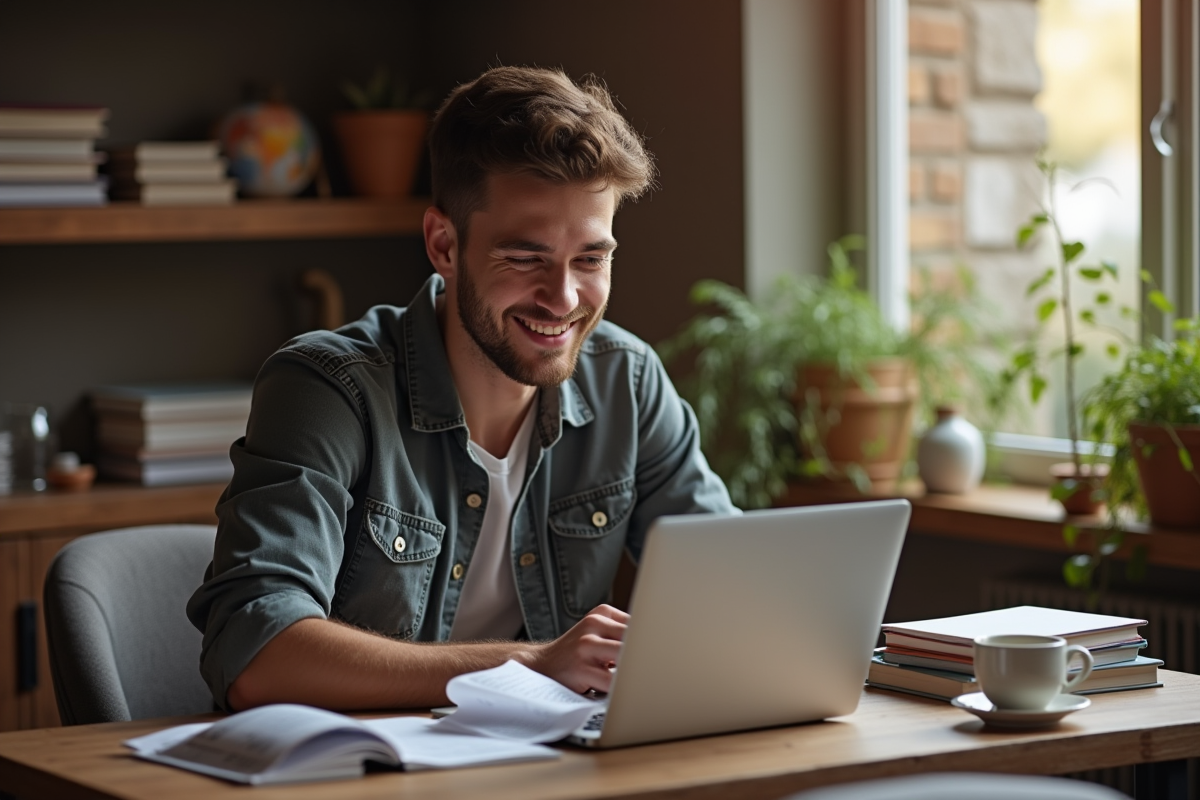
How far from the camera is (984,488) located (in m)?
3.01

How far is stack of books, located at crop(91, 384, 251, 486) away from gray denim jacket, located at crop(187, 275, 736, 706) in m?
1.42

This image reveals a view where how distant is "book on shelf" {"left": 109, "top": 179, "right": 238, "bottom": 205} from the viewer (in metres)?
3.36

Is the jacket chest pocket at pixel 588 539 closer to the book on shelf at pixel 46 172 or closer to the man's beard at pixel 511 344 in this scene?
the man's beard at pixel 511 344

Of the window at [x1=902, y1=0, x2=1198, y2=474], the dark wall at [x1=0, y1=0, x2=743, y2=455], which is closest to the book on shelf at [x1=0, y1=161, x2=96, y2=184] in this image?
the dark wall at [x1=0, y1=0, x2=743, y2=455]

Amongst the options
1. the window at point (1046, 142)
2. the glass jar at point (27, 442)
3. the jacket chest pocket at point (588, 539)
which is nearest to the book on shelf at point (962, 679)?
the jacket chest pocket at point (588, 539)

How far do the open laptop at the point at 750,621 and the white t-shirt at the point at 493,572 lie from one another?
565 millimetres

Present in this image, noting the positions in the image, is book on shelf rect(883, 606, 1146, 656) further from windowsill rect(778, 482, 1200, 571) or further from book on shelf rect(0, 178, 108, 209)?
book on shelf rect(0, 178, 108, 209)

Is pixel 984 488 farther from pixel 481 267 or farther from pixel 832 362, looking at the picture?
pixel 481 267

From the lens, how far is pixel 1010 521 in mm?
2695

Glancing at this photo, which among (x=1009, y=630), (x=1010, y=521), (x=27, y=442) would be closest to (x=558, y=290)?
(x=1009, y=630)

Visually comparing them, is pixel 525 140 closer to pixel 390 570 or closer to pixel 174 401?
pixel 390 570

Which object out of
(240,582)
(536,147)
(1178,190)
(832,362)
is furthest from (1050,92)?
(240,582)

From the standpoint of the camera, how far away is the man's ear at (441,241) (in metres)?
2.01

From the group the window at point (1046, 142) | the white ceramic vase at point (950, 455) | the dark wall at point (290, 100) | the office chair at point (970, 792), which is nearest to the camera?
the office chair at point (970, 792)
